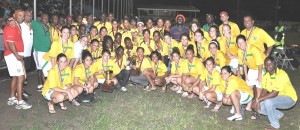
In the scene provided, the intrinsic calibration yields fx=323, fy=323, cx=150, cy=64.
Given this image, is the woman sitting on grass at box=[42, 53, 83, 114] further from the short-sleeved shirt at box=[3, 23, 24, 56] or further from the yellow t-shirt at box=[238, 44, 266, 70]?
the yellow t-shirt at box=[238, 44, 266, 70]

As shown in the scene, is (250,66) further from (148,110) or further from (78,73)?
(78,73)

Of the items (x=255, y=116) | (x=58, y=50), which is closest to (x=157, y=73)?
(x=58, y=50)

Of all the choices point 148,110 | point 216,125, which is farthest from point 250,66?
point 148,110

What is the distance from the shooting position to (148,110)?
22.2 ft

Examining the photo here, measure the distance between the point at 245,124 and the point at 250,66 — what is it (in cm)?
138

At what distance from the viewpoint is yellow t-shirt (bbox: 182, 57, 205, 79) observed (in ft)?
25.7

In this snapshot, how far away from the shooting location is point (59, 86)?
6.61 m

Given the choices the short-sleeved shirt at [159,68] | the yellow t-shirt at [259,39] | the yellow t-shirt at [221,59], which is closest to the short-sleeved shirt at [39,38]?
the short-sleeved shirt at [159,68]

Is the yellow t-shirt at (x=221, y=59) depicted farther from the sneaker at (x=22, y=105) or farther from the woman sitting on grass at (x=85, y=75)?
the sneaker at (x=22, y=105)

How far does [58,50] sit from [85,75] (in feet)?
2.93

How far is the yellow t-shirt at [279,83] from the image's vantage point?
5.77 m

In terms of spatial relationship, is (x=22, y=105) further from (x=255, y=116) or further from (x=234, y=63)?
(x=234, y=63)

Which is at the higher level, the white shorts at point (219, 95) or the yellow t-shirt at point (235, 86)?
the yellow t-shirt at point (235, 86)

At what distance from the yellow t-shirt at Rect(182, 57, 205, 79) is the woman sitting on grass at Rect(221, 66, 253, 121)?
4.42 ft
